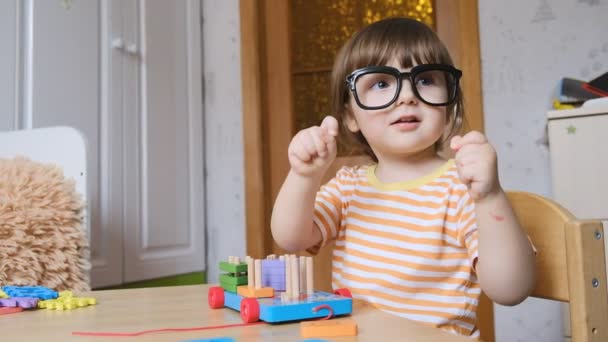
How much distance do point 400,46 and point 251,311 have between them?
1.55 ft

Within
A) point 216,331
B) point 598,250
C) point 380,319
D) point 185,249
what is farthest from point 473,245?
point 185,249

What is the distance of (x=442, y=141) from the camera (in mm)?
918

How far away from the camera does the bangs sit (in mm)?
820

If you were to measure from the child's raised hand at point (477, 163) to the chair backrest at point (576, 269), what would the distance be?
0.33 ft

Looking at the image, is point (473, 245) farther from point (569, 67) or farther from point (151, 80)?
point (151, 80)

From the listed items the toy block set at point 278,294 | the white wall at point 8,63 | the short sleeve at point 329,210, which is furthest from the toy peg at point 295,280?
the white wall at point 8,63

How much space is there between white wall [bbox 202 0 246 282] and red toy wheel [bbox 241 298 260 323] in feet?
5.77

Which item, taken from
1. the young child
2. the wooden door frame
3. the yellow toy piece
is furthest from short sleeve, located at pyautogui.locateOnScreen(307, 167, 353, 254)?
the wooden door frame

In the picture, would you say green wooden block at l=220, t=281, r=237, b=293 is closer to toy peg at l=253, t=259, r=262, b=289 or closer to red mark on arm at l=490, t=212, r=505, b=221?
toy peg at l=253, t=259, r=262, b=289

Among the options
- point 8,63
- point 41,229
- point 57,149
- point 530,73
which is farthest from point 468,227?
point 530,73

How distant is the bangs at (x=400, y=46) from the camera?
0.82 metres

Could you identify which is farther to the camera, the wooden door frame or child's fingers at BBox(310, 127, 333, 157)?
the wooden door frame

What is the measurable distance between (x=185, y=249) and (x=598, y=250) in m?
1.76

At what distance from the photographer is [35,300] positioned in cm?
64
